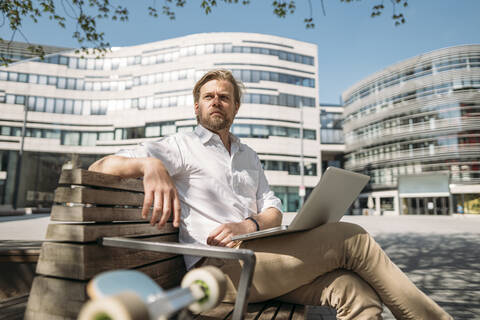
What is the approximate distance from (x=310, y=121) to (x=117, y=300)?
4156cm

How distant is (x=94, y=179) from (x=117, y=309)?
3.34ft

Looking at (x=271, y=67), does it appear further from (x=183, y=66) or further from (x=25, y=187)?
(x=25, y=187)

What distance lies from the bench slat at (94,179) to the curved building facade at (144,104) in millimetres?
35736

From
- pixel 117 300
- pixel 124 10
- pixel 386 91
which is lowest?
pixel 117 300

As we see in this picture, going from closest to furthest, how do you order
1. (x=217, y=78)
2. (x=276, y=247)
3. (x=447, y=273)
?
(x=276, y=247), (x=217, y=78), (x=447, y=273)

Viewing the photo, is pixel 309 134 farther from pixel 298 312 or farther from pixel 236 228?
pixel 298 312

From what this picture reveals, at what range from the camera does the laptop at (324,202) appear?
149cm

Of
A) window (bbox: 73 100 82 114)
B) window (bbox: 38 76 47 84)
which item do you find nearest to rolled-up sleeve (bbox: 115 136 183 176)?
window (bbox: 73 100 82 114)

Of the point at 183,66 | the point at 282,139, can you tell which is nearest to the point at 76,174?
the point at 282,139

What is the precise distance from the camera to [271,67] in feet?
131

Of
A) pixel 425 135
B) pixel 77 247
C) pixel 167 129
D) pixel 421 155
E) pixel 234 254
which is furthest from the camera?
pixel 167 129

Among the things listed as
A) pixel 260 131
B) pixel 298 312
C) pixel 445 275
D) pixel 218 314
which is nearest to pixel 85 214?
pixel 218 314

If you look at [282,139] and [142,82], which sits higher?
[142,82]

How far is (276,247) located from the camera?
1660mm
